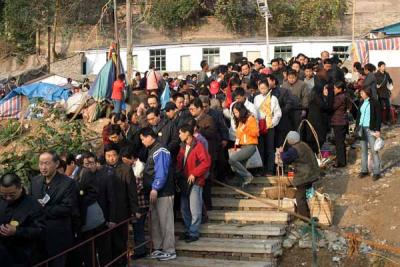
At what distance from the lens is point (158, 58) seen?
3164 cm

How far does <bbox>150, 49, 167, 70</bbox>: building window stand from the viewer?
3152 cm

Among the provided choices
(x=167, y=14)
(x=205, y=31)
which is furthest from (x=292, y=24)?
(x=167, y=14)

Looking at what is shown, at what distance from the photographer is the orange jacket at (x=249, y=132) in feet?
30.6

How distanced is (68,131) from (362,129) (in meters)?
A: 5.88

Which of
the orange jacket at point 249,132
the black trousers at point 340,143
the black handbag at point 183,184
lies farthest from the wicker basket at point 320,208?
the black trousers at point 340,143

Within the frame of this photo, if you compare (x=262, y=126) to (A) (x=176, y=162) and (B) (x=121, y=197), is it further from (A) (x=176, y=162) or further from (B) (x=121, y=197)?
(B) (x=121, y=197)

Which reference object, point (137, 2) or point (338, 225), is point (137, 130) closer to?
point (338, 225)

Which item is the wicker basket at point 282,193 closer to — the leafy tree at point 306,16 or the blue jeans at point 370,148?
the blue jeans at point 370,148

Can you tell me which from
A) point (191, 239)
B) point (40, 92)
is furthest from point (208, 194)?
point (40, 92)

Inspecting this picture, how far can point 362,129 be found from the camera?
10055 millimetres

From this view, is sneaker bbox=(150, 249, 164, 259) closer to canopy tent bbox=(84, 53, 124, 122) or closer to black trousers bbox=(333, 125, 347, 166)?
black trousers bbox=(333, 125, 347, 166)

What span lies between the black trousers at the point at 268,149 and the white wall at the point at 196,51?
19.4 m

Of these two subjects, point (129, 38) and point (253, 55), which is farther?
point (253, 55)

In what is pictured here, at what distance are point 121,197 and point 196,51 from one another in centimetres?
2394
